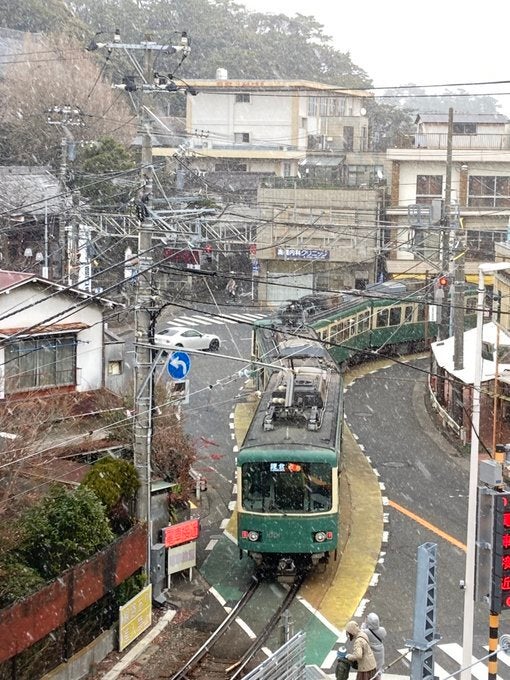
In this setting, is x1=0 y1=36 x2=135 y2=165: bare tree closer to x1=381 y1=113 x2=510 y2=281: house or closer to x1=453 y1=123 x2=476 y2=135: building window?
x1=381 y1=113 x2=510 y2=281: house

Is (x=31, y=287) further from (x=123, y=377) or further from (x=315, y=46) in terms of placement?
(x=315, y=46)

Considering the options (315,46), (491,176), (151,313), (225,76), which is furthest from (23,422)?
(315,46)

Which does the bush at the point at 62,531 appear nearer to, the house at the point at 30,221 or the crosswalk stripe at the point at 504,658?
the crosswalk stripe at the point at 504,658

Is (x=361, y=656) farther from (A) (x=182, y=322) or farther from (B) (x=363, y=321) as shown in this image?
(A) (x=182, y=322)

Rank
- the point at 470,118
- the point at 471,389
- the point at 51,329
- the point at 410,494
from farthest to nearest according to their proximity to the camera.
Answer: the point at 470,118
the point at 471,389
the point at 410,494
the point at 51,329

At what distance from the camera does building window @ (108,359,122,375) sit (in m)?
20.9

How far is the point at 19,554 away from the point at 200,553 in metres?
5.47

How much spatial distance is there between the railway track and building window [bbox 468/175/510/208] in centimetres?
3202

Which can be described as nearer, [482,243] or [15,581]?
[15,581]

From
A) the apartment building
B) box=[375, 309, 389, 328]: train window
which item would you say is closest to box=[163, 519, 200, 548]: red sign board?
box=[375, 309, 389, 328]: train window

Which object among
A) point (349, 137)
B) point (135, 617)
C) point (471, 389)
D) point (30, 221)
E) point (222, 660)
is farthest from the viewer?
point (349, 137)

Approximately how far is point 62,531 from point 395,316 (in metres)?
23.7

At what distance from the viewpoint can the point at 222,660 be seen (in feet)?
44.4

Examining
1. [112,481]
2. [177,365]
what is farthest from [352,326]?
[112,481]
